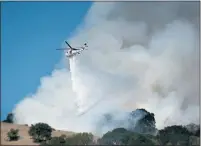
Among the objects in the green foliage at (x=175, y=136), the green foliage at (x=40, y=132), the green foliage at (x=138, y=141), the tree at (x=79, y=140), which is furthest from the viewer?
the green foliage at (x=175, y=136)

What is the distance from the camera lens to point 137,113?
503 ft

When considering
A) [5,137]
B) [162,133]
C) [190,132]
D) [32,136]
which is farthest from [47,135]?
[190,132]

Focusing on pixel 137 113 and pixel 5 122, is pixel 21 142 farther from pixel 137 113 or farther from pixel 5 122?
pixel 137 113

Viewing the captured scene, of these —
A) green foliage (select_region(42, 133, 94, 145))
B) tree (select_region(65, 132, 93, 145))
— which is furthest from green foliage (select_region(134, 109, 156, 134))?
tree (select_region(65, 132, 93, 145))

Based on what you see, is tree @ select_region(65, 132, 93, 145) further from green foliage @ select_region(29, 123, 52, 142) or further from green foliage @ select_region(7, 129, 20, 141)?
green foliage @ select_region(7, 129, 20, 141)

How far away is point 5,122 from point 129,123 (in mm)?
45400

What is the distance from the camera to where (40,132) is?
108375mm

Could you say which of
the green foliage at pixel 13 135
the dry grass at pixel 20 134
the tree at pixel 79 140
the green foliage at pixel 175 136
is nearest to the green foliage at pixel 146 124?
the green foliage at pixel 175 136

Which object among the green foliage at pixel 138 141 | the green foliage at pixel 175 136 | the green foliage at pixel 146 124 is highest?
the green foliage at pixel 146 124

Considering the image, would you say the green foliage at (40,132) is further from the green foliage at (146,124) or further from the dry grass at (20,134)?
the green foliage at (146,124)

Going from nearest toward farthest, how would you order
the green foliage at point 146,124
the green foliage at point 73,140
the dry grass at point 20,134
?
the green foliage at point 73,140
the dry grass at point 20,134
the green foliage at point 146,124

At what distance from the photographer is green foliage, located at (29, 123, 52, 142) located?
10688cm

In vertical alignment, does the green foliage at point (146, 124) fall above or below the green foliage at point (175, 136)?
above

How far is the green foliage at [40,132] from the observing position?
351 feet
